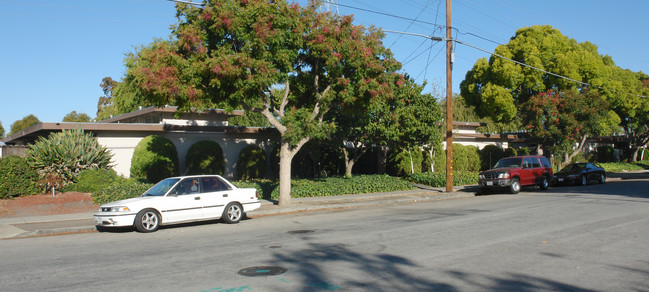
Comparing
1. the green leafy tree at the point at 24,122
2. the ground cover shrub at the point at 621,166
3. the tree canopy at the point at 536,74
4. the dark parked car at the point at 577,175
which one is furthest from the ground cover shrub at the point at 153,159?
the green leafy tree at the point at 24,122

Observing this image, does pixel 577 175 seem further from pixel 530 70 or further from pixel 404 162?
pixel 404 162

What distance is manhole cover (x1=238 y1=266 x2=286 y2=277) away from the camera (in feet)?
23.5

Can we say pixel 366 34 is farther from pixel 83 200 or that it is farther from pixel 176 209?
pixel 83 200

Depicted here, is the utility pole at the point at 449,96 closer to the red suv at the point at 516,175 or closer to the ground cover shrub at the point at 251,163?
the red suv at the point at 516,175

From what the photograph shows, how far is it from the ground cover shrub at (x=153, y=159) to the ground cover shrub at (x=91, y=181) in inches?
107

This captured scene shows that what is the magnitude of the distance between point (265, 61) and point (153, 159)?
8.77 meters

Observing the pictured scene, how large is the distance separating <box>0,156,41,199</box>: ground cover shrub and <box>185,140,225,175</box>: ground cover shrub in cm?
678

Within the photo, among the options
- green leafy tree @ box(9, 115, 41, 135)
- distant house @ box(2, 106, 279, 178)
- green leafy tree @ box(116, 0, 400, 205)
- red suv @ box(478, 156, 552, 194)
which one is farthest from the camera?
green leafy tree @ box(9, 115, 41, 135)

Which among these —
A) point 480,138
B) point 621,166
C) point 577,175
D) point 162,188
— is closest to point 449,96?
point 577,175

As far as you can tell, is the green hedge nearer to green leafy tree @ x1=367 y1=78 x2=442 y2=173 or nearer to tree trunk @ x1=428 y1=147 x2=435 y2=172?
green leafy tree @ x1=367 y1=78 x2=442 y2=173

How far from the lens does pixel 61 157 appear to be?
57.8 ft

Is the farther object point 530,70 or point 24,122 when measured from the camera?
point 24,122

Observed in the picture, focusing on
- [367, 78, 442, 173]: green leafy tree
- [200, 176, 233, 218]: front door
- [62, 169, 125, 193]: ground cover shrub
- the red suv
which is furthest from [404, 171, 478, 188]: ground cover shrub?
[62, 169, 125, 193]: ground cover shrub

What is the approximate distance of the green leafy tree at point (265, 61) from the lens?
14875mm
